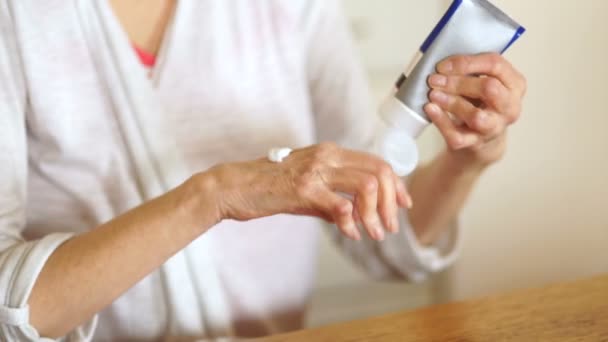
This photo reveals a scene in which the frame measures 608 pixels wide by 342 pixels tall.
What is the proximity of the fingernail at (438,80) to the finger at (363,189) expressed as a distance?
92 millimetres

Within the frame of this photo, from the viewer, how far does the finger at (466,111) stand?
512 millimetres

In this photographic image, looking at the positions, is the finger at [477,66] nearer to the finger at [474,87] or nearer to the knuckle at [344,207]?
the finger at [474,87]

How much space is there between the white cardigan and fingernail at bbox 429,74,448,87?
0.23 metres

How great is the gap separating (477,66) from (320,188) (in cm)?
14

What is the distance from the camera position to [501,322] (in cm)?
52

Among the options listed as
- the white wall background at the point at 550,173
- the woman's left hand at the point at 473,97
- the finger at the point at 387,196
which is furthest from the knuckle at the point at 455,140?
the white wall background at the point at 550,173

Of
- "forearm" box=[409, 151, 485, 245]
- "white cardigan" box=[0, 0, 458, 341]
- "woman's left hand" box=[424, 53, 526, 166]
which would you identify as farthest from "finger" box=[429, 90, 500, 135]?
"white cardigan" box=[0, 0, 458, 341]

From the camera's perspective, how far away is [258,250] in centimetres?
71

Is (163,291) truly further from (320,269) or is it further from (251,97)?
(320,269)

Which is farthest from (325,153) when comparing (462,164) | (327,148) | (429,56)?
(462,164)

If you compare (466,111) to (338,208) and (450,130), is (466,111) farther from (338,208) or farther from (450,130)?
(338,208)

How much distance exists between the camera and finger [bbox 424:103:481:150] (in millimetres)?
520

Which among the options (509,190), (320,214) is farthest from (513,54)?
(320,214)

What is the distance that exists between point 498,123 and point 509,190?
1.44ft
